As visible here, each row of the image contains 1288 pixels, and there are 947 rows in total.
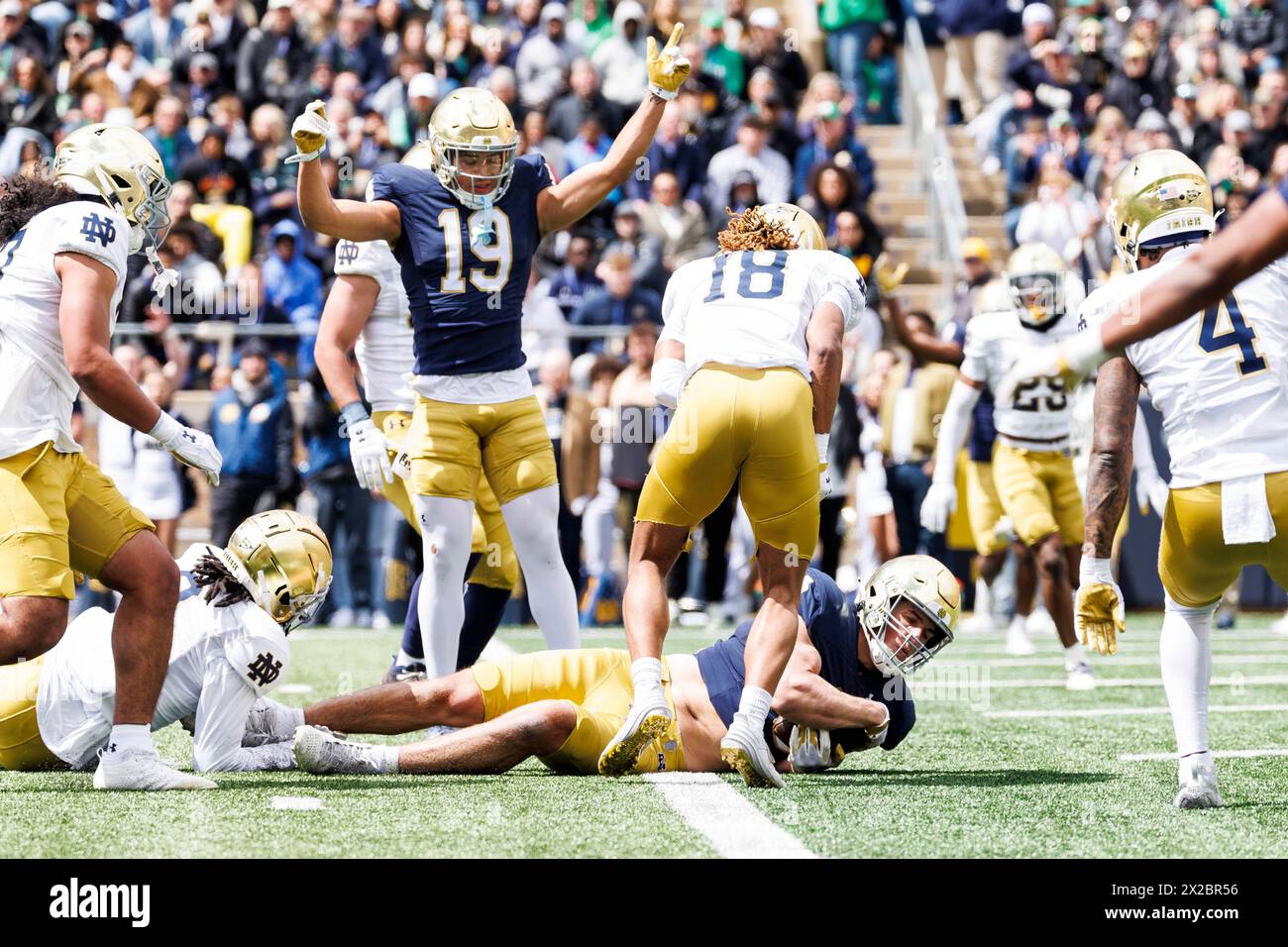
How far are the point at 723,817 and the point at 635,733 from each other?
0.47 m

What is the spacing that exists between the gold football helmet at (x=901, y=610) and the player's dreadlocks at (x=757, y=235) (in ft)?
3.62

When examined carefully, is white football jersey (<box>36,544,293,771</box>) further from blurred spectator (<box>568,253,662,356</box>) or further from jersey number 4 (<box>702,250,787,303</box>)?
blurred spectator (<box>568,253,662,356</box>)

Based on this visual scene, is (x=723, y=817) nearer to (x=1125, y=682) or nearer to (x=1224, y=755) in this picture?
(x=1224, y=755)

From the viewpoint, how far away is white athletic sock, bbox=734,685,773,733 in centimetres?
493

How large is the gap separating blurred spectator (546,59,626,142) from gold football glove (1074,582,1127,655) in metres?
9.88

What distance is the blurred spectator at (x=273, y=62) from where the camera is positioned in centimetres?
1456

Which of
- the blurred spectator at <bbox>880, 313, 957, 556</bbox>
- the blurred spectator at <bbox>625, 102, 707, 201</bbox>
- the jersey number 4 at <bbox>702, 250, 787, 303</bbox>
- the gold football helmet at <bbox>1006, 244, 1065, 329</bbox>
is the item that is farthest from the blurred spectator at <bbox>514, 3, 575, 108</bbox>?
the jersey number 4 at <bbox>702, 250, 787, 303</bbox>

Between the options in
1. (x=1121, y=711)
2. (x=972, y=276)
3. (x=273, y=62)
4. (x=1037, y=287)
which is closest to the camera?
(x=1121, y=711)

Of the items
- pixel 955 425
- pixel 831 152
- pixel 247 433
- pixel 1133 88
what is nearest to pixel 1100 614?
pixel 955 425

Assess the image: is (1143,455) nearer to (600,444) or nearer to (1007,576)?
(1007,576)

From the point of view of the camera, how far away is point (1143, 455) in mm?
9398

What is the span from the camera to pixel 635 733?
191 inches

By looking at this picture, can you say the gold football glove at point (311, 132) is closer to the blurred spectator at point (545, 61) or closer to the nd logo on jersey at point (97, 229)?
the nd logo on jersey at point (97, 229)
